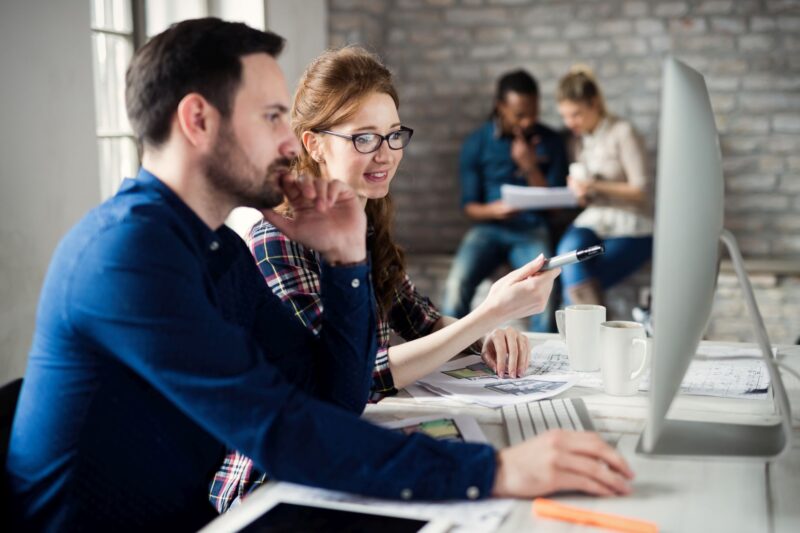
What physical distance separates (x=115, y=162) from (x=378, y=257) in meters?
1.53

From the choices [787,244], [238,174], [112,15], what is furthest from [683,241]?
[787,244]

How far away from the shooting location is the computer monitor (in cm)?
100

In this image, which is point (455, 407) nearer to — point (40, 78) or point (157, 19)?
point (40, 78)

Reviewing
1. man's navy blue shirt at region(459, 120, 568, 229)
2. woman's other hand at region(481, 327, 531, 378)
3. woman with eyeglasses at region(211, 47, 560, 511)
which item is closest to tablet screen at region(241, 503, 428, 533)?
woman with eyeglasses at region(211, 47, 560, 511)

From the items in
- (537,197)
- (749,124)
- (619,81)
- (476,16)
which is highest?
(476,16)

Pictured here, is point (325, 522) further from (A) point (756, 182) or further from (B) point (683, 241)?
(A) point (756, 182)

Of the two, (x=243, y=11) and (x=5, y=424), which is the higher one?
(x=243, y=11)

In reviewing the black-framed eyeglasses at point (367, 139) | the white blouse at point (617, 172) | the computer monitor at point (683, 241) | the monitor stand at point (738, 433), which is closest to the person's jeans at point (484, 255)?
the white blouse at point (617, 172)

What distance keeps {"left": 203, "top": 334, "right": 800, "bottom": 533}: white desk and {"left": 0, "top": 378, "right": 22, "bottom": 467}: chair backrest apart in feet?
1.71

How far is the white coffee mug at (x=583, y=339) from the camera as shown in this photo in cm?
165

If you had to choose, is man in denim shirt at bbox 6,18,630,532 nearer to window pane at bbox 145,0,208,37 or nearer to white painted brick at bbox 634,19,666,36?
window pane at bbox 145,0,208,37

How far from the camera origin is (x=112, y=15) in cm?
314

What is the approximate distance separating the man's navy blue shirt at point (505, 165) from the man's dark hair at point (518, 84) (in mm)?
166

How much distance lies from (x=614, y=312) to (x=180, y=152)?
3.91 meters
